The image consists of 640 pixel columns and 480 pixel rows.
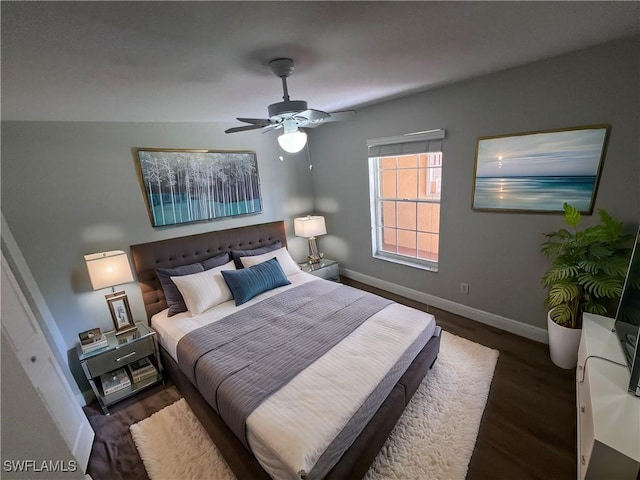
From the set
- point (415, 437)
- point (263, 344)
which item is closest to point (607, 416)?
point (415, 437)

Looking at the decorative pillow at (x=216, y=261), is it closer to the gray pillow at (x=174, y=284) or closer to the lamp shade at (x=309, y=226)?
the gray pillow at (x=174, y=284)

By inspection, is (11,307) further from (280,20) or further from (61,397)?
(280,20)

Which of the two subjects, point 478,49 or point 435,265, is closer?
point 478,49

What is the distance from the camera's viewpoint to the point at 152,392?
2219mm

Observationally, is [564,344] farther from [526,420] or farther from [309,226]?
[309,226]

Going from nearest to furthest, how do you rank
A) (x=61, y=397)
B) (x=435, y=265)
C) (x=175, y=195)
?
(x=61, y=397) → (x=175, y=195) → (x=435, y=265)

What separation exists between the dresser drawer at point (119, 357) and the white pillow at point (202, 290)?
440mm

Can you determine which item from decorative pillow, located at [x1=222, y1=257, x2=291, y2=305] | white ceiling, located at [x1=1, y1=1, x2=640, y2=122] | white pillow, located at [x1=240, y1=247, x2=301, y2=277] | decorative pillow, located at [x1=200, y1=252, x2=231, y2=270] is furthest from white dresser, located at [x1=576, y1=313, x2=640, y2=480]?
decorative pillow, located at [x1=200, y1=252, x2=231, y2=270]

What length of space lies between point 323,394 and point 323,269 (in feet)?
7.28

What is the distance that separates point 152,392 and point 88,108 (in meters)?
2.34

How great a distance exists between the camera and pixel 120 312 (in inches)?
90.1

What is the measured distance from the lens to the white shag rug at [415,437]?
59.0 inches

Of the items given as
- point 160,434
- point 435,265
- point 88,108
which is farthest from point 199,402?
point 435,265

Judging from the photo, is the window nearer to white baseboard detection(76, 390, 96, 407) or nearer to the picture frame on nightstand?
the picture frame on nightstand
